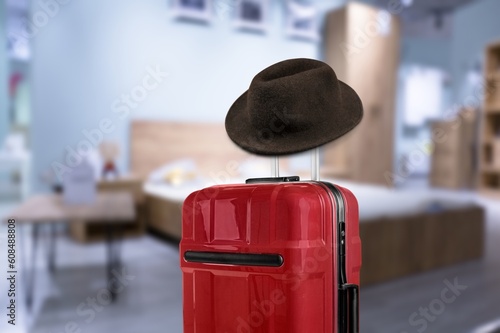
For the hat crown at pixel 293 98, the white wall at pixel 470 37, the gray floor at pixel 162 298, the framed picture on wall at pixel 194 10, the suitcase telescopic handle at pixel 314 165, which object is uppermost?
the white wall at pixel 470 37

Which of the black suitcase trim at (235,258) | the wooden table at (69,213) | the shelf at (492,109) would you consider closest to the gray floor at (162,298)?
the wooden table at (69,213)

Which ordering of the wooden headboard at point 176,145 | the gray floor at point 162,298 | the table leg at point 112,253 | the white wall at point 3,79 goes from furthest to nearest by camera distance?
the wooden headboard at point 176,145 → the white wall at point 3,79 → the table leg at point 112,253 → the gray floor at point 162,298

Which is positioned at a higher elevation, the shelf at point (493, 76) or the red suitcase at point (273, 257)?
the shelf at point (493, 76)

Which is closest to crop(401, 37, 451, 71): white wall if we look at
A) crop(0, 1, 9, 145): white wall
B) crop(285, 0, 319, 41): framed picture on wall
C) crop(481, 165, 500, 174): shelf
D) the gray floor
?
crop(481, 165, 500, 174): shelf

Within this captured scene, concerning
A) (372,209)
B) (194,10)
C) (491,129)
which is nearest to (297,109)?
(372,209)

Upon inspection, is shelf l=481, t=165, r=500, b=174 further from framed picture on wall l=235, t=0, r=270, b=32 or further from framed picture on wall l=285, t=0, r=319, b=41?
framed picture on wall l=235, t=0, r=270, b=32

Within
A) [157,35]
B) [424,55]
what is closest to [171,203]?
[157,35]

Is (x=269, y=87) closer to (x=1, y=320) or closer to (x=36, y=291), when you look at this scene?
(x=1, y=320)

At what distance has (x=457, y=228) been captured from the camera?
254cm

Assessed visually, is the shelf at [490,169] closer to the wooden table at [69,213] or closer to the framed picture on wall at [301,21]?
the framed picture on wall at [301,21]

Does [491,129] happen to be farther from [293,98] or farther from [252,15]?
[293,98]

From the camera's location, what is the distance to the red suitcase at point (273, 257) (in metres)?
0.77

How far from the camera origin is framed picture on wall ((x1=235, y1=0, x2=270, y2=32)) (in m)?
3.02

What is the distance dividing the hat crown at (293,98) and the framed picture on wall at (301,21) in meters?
1.88
